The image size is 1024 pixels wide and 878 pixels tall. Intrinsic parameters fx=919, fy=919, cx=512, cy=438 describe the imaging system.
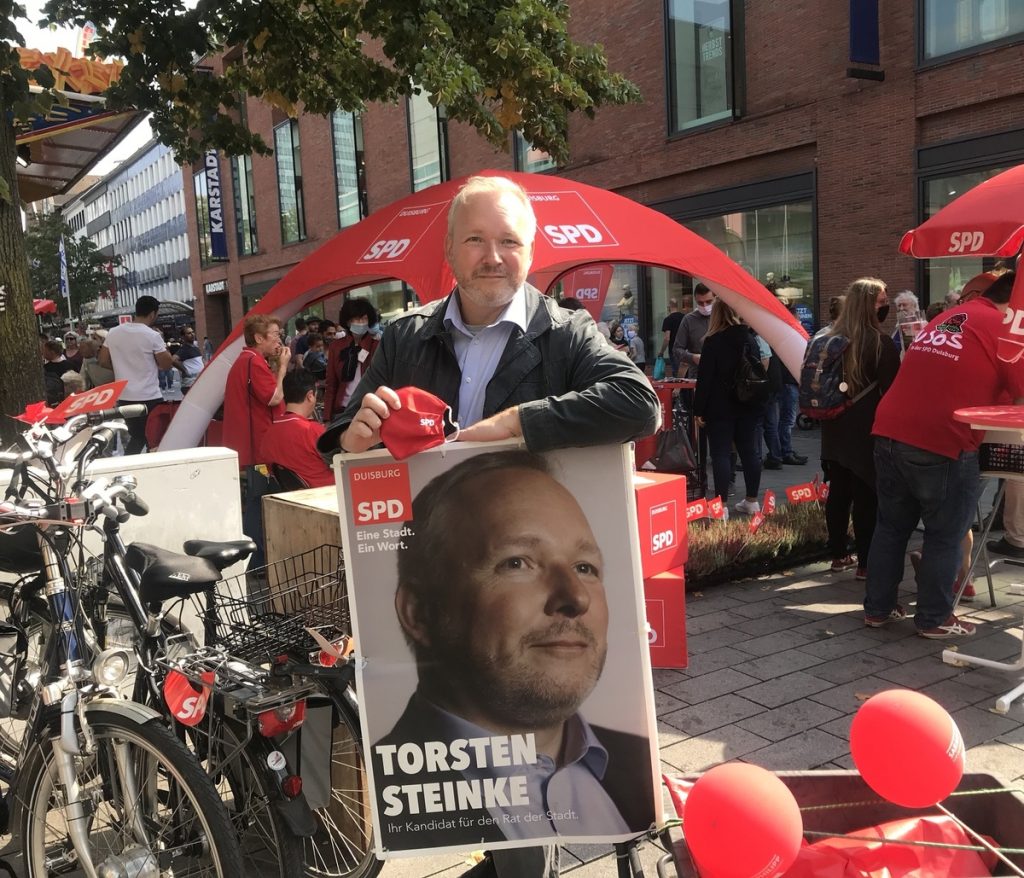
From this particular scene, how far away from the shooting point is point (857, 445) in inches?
221

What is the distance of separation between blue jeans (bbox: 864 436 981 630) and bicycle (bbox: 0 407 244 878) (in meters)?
3.71

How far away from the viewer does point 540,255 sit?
6938 mm

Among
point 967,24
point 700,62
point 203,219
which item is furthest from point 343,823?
point 203,219

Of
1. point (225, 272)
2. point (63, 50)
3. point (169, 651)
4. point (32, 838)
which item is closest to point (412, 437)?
point (169, 651)

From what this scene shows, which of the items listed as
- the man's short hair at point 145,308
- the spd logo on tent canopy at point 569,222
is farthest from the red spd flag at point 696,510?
the man's short hair at point 145,308

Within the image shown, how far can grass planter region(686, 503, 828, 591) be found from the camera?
6035 millimetres

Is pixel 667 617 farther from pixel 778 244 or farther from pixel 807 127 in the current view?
pixel 778 244

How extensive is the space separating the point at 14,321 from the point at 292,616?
12.7ft

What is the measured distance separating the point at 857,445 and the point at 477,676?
4.15 metres

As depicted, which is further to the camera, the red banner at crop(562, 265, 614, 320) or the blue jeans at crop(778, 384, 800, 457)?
the red banner at crop(562, 265, 614, 320)

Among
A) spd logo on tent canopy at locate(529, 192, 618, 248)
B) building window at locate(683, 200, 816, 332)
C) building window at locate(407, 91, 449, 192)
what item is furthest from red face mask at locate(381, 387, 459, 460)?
building window at locate(407, 91, 449, 192)

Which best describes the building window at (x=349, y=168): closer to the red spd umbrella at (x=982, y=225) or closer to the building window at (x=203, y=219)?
the building window at (x=203, y=219)

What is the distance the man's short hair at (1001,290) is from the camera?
Result: 4629 mm

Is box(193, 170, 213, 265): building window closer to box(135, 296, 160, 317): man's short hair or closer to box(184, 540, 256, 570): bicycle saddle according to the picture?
box(135, 296, 160, 317): man's short hair
